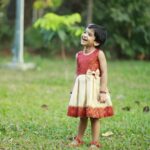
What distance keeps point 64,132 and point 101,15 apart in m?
15.9

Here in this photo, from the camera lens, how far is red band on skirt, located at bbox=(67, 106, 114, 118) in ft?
19.3

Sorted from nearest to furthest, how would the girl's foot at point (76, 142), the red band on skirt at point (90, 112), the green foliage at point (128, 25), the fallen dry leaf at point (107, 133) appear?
the red band on skirt at point (90, 112) < the girl's foot at point (76, 142) < the fallen dry leaf at point (107, 133) < the green foliage at point (128, 25)

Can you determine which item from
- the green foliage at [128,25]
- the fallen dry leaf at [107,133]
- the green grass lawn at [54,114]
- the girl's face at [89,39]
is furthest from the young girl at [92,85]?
the green foliage at [128,25]

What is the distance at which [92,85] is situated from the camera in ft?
19.5

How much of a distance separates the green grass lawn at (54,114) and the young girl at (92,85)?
0.42 m

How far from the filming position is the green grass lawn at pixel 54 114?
6383 mm

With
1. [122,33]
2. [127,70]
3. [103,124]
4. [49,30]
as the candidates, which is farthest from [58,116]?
[122,33]

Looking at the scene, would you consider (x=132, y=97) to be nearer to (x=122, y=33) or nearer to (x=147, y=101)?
(x=147, y=101)

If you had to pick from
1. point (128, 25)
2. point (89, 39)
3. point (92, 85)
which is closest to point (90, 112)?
point (92, 85)

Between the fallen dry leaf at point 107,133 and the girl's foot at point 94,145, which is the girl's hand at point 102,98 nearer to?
the girl's foot at point 94,145

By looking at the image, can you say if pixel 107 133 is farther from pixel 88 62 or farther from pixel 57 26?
pixel 57 26

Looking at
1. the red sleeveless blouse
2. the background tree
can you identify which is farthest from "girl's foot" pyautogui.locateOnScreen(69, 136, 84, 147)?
the background tree

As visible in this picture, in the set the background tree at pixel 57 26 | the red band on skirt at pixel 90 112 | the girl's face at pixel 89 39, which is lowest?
the red band on skirt at pixel 90 112

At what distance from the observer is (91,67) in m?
5.98
